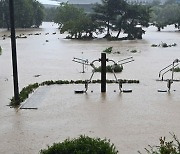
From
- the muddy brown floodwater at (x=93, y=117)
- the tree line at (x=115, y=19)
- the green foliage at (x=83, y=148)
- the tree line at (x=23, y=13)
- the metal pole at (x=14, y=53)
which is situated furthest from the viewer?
the tree line at (x=23, y=13)

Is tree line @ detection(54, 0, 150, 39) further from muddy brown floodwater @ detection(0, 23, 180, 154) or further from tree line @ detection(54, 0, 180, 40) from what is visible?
muddy brown floodwater @ detection(0, 23, 180, 154)

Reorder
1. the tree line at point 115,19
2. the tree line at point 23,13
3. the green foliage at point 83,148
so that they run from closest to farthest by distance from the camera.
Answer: the green foliage at point 83,148
the tree line at point 115,19
the tree line at point 23,13

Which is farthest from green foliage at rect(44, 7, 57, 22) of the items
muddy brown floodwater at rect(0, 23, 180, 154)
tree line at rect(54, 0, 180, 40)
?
muddy brown floodwater at rect(0, 23, 180, 154)

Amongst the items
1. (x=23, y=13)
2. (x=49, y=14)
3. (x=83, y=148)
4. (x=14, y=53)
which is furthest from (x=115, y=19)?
(x=49, y=14)

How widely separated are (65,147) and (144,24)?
3634 cm

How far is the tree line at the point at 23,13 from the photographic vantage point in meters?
55.7

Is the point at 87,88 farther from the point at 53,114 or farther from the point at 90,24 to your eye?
the point at 90,24

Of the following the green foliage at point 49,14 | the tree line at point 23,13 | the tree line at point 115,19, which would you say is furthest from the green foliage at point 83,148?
the green foliage at point 49,14

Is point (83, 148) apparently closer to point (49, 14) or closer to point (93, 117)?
point (93, 117)

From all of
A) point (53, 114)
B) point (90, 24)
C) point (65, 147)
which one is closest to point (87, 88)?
point (53, 114)

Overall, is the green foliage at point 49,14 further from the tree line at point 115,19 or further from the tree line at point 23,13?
the tree line at point 115,19

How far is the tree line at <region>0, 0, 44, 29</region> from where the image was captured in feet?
183

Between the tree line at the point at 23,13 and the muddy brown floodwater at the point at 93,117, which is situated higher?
the tree line at the point at 23,13

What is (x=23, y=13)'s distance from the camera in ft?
187
